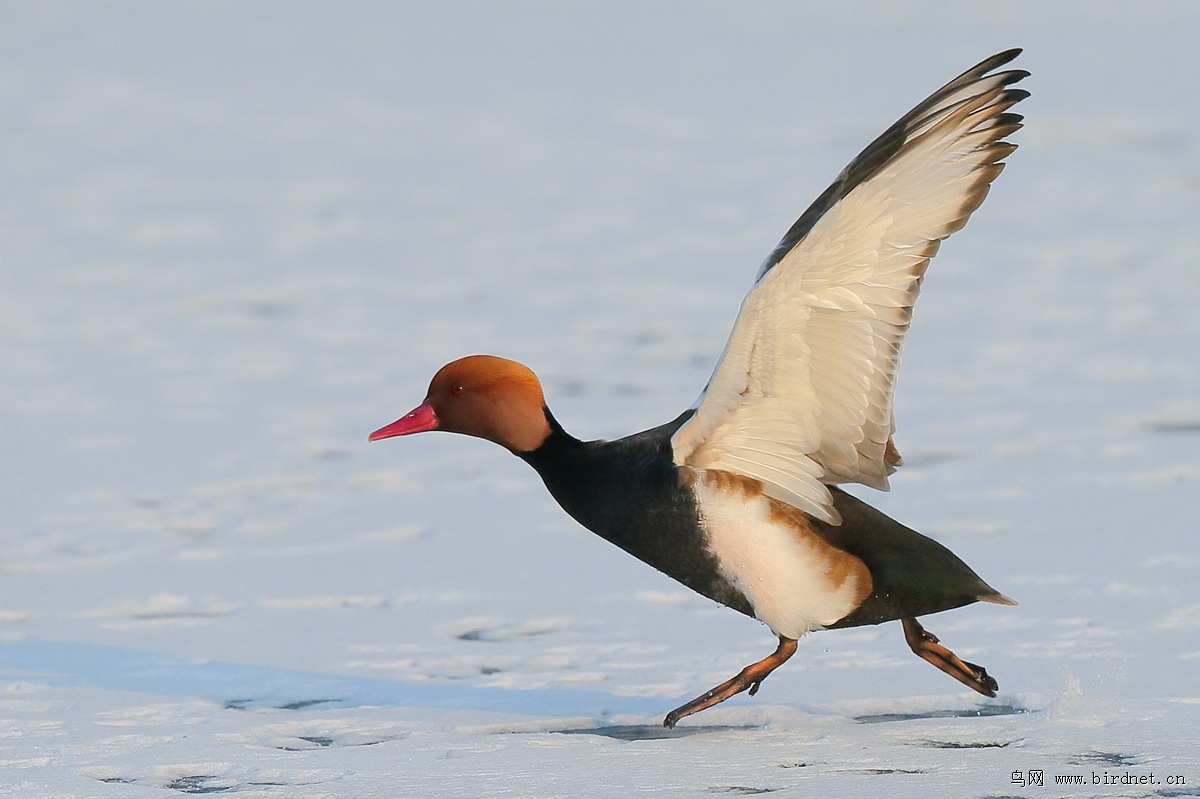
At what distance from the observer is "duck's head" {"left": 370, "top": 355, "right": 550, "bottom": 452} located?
15.3 feet

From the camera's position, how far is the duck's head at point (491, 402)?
466 centimetres

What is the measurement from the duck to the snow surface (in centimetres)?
30

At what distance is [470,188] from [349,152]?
134 centimetres

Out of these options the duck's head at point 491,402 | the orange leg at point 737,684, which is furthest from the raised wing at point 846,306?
the duck's head at point 491,402

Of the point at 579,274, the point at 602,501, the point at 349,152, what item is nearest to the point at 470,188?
the point at 349,152

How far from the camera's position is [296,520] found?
6.41m

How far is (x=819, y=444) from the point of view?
172 inches

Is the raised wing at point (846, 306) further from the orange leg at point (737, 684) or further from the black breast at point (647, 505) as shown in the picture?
the orange leg at point (737, 684)

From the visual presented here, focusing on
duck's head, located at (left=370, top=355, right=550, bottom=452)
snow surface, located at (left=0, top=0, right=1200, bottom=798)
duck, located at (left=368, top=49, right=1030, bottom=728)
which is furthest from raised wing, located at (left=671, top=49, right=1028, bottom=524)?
snow surface, located at (left=0, top=0, right=1200, bottom=798)

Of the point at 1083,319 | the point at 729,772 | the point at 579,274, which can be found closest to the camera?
the point at 729,772

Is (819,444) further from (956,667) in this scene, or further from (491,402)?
(491,402)

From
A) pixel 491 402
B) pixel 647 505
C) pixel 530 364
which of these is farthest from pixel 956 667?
pixel 530 364

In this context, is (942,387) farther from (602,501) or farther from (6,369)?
(6,369)

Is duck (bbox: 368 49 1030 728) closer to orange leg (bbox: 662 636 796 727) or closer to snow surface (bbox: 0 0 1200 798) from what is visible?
orange leg (bbox: 662 636 796 727)
